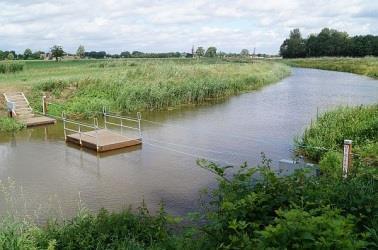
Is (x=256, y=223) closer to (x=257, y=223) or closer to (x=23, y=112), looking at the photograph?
(x=257, y=223)

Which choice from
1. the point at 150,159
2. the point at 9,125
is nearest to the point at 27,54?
the point at 9,125

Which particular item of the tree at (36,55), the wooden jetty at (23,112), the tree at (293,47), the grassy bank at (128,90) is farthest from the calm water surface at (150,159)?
the tree at (293,47)

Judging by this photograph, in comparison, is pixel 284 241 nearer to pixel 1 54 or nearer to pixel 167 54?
pixel 1 54

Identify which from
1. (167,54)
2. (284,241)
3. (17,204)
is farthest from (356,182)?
(167,54)

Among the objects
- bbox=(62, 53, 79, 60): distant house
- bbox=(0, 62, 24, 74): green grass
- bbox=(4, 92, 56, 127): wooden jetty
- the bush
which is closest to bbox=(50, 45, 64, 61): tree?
bbox=(62, 53, 79, 60): distant house

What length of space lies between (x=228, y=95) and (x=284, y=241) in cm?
2844

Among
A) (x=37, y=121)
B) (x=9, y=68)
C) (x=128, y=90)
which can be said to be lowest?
(x=37, y=121)

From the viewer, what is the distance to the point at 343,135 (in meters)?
13.2

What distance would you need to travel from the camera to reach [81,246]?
21.3 feet

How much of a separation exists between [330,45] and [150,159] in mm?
119592

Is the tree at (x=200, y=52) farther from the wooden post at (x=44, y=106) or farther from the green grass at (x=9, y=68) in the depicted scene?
the wooden post at (x=44, y=106)

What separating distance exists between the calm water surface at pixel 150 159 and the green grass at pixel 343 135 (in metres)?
1.02

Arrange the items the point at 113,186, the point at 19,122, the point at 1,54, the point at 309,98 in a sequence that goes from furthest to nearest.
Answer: the point at 1,54, the point at 309,98, the point at 19,122, the point at 113,186

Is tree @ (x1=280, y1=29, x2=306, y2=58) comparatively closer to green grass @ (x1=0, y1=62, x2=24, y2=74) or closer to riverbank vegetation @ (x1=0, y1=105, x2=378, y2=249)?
green grass @ (x1=0, y1=62, x2=24, y2=74)
